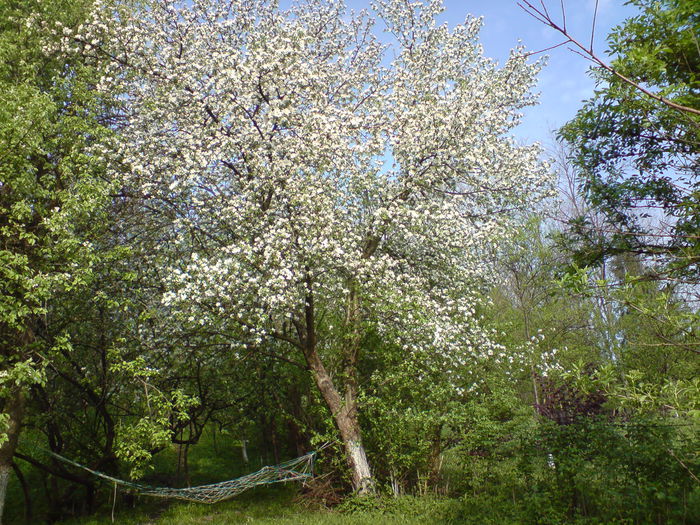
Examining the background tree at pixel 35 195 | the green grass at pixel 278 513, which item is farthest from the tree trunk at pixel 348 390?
the background tree at pixel 35 195

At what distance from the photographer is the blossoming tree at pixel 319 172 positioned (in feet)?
33.6

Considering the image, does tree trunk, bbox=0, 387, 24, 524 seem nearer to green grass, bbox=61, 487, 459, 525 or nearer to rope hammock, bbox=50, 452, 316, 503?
rope hammock, bbox=50, 452, 316, 503

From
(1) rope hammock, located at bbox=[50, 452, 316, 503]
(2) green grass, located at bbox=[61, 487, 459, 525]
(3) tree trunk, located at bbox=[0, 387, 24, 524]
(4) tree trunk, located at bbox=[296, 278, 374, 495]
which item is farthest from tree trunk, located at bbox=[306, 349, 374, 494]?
(3) tree trunk, located at bbox=[0, 387, 24, 524]

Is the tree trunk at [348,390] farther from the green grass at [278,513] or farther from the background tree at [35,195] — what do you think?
the background tree at [35,195]

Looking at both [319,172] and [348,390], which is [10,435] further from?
[319,172]

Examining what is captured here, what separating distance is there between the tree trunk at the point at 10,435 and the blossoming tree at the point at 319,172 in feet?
10.9

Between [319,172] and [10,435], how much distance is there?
767 centimetres

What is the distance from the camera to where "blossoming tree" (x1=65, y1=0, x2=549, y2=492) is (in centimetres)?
1023

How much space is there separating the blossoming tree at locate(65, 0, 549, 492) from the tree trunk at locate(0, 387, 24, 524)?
3336 millimetres

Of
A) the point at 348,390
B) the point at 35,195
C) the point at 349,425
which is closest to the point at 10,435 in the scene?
the point at 35,195

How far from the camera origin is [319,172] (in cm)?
1072

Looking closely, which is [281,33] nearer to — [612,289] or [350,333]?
[350,333]

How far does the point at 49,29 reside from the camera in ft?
36.2

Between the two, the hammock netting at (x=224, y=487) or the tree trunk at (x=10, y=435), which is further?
the hammock netting at (x=224, y=487)
